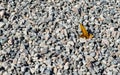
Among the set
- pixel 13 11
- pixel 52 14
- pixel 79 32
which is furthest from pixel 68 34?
pixel 13 11

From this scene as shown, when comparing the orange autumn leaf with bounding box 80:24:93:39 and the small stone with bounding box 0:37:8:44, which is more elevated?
the small stone with bounding box 0:37:8:44

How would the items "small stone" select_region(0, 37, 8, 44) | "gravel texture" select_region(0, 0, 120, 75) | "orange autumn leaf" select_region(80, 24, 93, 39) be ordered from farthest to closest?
"orange autumn leaf" select_region(80, 24, 93, 39), "small stone" select_region(0, 37, 8, 44), "gravel texture" select_region(0, 0, 120, 75)

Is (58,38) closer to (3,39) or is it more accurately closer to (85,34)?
(85,34)

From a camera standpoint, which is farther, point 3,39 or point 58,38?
point 58,38

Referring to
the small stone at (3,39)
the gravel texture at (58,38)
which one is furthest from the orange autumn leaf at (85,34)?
the small stone at (3,39)

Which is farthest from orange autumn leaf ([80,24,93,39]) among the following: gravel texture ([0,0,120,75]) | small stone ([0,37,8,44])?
small stone ([0,37,8,44])

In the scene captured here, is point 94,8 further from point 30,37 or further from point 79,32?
point 30,37

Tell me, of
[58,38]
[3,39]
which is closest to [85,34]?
[58,38]

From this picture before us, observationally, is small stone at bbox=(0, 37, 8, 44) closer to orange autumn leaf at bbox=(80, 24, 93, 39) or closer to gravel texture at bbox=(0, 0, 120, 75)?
gravel texture at bbox=(0, 0, 120, 75)

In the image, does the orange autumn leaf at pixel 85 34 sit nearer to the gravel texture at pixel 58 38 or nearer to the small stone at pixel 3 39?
the gravel texture at pixel 58 38
